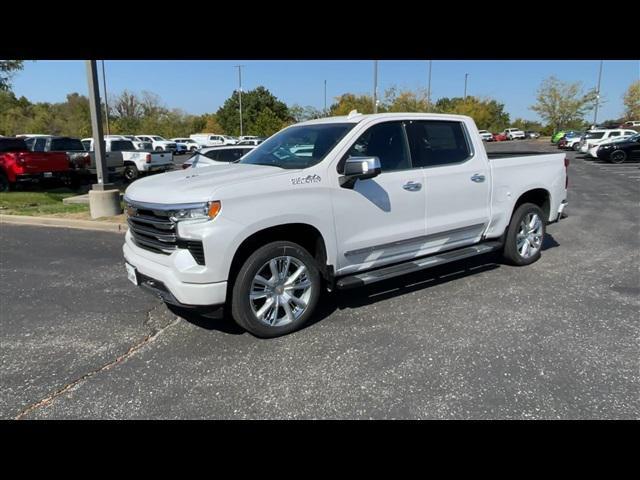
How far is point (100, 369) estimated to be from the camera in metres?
3.39

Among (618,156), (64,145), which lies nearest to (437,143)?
(64,145)

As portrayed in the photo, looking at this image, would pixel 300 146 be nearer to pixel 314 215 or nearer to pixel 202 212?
pixel 314 215

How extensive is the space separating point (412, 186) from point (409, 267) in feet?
2.68

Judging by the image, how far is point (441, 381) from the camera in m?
3.12

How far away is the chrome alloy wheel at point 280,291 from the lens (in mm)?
3727

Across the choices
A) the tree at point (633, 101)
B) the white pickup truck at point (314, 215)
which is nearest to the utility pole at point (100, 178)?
the white pickup truck at point (314, 215)

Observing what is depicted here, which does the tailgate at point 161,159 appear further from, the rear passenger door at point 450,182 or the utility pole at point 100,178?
the rear passenger door at point 450,182

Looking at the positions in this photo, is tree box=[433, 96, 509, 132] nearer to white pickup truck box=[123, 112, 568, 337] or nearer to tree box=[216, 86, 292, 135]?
tree box=[216, 86, 292, 135]

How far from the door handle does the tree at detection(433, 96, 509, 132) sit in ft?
205

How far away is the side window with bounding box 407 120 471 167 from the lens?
4.65m

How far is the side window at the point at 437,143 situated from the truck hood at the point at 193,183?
1542 mm

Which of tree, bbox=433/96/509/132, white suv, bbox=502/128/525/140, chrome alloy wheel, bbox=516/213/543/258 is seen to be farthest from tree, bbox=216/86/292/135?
chrome alloy wheel, bbox=516/213/543/258

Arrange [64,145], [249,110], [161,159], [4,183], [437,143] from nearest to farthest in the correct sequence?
1. [437,143]
2. [4,183]
3. [64,145]
4. [161,159]
5. [249,110]
